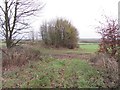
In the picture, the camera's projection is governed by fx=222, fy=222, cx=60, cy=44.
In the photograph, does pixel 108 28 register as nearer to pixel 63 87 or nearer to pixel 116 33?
pixel 116 33

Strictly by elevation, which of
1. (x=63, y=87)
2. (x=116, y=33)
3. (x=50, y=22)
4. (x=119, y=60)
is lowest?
(x=63, y=87)

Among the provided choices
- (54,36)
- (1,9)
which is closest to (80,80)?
(1,9)

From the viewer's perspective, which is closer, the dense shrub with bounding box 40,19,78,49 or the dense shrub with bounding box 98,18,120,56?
the dense shrub with bounding box 98,18,120,56

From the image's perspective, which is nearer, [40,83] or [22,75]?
[40,83]

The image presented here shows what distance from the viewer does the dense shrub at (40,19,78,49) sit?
37812 millimetres

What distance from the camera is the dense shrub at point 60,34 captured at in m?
37.8

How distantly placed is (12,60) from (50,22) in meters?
25.9

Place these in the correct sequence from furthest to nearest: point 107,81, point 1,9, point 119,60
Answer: point 1,9
point 119,60
point 107,81

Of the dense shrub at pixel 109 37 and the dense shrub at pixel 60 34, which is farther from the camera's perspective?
the dense shrub at pixel 60 34

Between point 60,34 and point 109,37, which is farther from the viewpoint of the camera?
point 60,34

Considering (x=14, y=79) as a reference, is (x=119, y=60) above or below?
above

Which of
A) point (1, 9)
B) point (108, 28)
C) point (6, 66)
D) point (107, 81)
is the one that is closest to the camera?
point (107, 81)

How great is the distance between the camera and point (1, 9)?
22172 mm

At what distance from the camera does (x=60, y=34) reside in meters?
38.4
